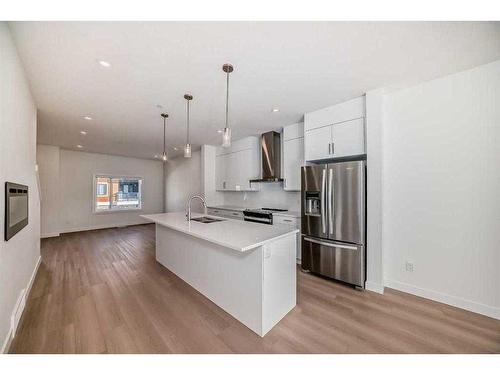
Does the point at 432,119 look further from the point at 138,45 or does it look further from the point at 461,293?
the point at 138,45

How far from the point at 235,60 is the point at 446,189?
8.76 feet

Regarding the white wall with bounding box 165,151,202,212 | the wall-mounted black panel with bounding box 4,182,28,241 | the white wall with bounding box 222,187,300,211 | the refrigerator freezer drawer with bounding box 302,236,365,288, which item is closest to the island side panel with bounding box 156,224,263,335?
the refrigerator freezer drawer with bounding box 302,236,365,288

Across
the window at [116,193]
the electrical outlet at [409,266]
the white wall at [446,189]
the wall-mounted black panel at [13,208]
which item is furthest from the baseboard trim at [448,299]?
the window at [116,193]

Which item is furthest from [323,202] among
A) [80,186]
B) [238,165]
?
[80,186]

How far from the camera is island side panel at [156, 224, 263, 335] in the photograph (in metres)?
1.76

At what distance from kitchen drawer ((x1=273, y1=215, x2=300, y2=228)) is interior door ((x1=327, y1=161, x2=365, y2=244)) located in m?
0.73

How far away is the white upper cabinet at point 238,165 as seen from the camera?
4.64 metres

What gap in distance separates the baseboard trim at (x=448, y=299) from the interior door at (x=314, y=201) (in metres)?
1.04

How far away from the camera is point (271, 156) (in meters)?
4.18

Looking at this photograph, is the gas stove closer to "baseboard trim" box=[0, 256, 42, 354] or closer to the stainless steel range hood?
the stainless steel range hood

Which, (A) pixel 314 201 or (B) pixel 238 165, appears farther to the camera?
(B) pixel 238 165

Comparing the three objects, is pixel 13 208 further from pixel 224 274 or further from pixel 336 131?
pixel 336 131

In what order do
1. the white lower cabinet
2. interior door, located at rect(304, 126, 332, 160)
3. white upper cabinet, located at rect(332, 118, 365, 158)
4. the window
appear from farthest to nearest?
1. the window
2. the white lower cabinet
3. interior door, located at rect(304, 126, 332, 160)
4. white upper cabinet, located at rect(332, 118, 365, 158)

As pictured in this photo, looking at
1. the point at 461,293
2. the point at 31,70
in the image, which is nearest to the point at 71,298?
the point at 31,70
